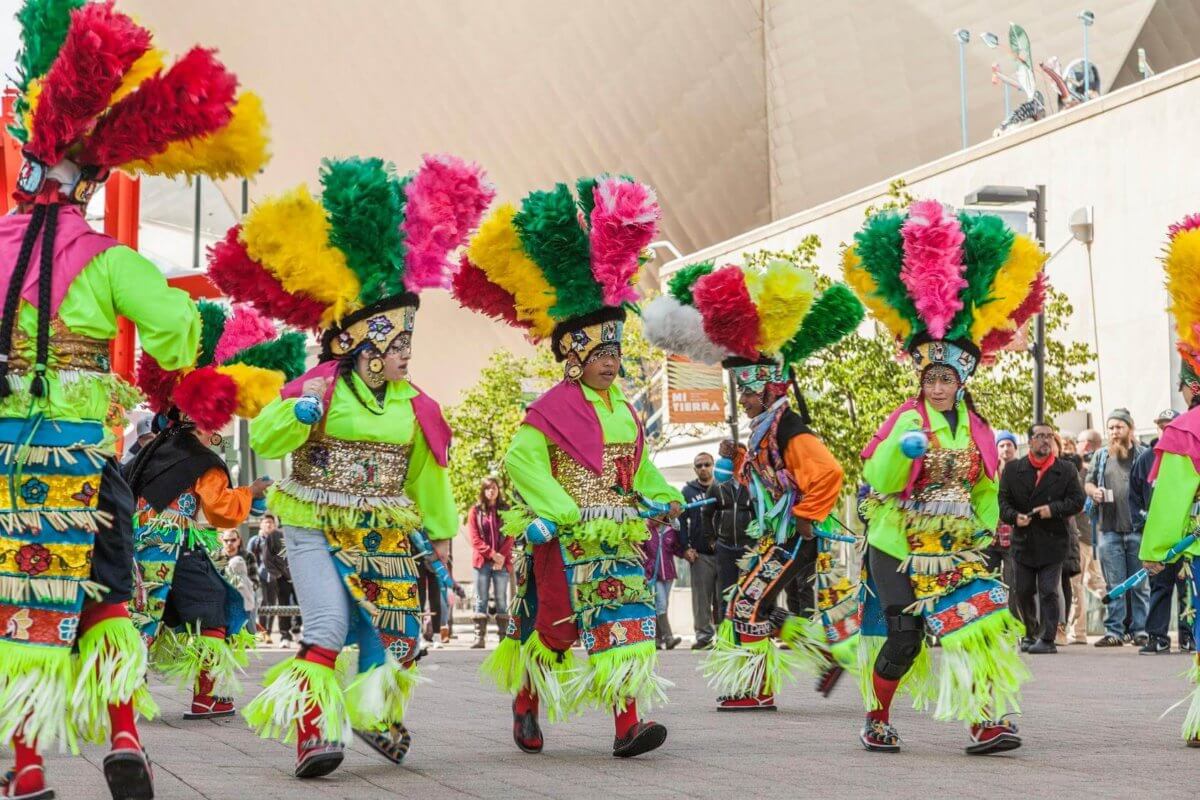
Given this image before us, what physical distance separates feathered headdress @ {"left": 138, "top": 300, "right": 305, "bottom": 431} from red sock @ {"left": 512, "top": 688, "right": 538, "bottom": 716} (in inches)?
66.2

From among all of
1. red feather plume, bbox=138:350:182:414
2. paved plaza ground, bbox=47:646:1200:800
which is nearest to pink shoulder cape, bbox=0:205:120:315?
paved plaza ground, bbox=47:646:1200:800

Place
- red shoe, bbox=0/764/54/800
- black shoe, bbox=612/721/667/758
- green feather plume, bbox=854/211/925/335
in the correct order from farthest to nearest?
green feather plume, bbox=854/211/925/335 < black shoe, bbox=612/721/667/758 < red shoe, bbox=0/764/54/800

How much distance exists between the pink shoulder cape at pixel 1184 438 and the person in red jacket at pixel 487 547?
1100cm

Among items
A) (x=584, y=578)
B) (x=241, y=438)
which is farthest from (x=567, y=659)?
(x=241, y=438)

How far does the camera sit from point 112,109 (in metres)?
6.01

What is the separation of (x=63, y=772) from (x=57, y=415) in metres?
1.74

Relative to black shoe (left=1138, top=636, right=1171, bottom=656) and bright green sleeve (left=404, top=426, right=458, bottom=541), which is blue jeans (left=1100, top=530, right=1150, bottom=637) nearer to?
black shoe (left=1138, top=636, right=1171, bottom=656)

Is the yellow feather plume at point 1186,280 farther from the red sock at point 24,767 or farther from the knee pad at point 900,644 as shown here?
the red sock at point 24,767

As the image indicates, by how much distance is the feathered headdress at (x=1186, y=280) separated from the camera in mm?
7871

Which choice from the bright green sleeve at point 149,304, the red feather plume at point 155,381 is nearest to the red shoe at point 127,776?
the bright green sleeve at point 149,304

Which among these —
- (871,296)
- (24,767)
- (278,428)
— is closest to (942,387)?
(871,296)

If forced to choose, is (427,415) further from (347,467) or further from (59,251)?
(59,251)

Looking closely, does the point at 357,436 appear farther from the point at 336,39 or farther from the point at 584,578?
the point at 336,39

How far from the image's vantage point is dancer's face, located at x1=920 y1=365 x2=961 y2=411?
7.98m
